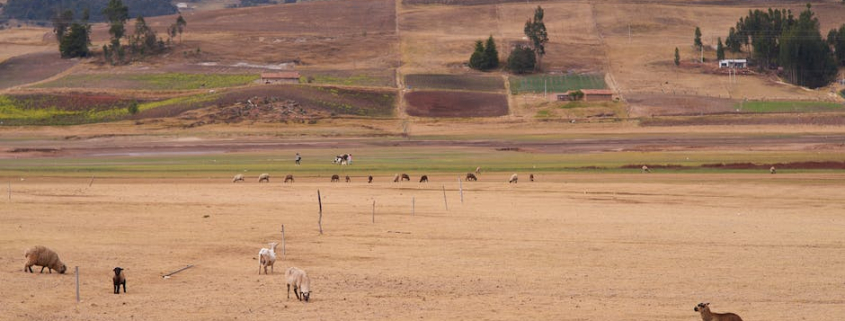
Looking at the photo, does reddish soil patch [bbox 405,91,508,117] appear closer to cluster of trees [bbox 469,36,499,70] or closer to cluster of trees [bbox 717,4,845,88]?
cluster of trees [bbox 469,36,499,70]

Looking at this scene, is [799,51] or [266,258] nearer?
[266,258]

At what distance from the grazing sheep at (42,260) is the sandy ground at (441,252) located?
0.31 metres

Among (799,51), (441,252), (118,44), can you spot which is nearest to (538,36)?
(799,51)

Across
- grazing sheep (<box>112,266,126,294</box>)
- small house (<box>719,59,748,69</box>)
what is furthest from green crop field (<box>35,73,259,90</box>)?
grazing sheep (<box>112,266,126,294</box>)

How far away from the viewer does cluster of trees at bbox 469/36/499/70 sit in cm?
14450

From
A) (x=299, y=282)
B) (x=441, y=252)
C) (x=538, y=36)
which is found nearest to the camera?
(x=299, y=282)

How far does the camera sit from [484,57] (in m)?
144

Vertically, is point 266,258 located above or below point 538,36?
below

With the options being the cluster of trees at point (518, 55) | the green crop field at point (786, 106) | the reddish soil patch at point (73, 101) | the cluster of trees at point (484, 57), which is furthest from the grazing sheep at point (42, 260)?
the cluster of trees at point (484, 57)

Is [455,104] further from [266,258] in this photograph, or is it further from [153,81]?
[266,258]

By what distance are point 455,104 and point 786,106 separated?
33392mm

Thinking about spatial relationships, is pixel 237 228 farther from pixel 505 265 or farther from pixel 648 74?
pixel 648 74

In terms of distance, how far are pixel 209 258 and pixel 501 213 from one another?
14.7 m

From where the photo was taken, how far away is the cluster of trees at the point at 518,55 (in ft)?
470
